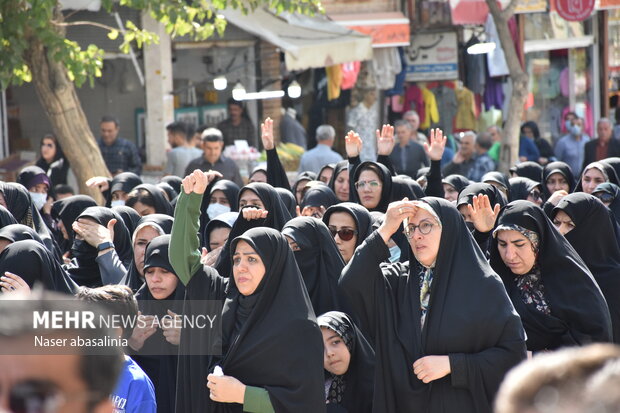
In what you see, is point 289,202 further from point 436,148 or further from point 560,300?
point 560,300

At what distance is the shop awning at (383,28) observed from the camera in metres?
14.4

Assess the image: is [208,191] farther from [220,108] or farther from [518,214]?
[220,108]

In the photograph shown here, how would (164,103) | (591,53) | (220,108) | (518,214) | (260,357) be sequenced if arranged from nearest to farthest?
(260,357) → (518,214) → (164,103) → (220,108) → (591,53)

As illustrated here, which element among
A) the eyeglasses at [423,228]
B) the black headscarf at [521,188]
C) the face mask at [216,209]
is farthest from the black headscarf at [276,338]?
the black headscarf at [521,188]

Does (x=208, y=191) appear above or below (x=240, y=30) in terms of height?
below

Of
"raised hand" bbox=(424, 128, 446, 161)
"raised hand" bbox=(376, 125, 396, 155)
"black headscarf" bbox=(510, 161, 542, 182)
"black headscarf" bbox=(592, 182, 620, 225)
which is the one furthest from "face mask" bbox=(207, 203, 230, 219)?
"black headscarf" bbox=(510, 161, 542, 182)

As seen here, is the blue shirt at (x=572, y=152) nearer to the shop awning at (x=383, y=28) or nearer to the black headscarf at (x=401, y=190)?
the shop awning at (x=383, y=28)

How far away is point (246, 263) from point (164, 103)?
29.8 feet

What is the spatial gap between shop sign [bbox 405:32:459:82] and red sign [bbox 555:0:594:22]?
1600 mm

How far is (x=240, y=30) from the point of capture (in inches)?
531

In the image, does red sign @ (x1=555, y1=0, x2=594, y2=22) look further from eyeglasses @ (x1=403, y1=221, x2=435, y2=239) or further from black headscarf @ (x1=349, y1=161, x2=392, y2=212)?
eyeglasses @ (x1=403, y1=221, x2=435, y2=239)

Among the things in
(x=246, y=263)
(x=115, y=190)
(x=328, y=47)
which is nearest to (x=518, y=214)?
(x=246, y=263)

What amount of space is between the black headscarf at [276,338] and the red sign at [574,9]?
38.9ft

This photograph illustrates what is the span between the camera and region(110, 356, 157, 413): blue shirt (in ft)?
11.4
